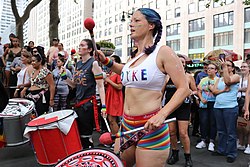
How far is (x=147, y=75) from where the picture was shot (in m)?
2.29

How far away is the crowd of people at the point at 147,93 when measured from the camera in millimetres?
2311

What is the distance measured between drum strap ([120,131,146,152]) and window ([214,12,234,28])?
129ft

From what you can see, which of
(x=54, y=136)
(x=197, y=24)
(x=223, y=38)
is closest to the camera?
(x=54, y=136)

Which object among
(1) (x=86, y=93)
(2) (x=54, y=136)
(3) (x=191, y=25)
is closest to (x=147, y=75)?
(2) (x=54, y=136)

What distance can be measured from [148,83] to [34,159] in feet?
11.2

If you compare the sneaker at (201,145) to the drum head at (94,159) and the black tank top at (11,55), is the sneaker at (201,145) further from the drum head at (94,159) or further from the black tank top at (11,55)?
the black tank top at (11,55)

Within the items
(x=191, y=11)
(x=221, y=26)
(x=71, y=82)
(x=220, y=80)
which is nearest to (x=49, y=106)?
(x=71, y=82)

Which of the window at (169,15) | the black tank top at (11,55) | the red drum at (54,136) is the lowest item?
the red drum at (54,136)

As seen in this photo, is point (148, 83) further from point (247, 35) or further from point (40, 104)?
point (247, 35)

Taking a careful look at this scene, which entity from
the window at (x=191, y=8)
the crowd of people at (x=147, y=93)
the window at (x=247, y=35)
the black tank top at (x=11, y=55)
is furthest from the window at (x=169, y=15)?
the black tank top at (x=11, y=55)

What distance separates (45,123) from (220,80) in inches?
129

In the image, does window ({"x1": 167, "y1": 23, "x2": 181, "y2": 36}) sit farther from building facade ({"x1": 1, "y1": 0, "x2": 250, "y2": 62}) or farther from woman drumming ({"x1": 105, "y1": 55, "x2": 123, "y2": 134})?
woman drumming ({"x1": 105, "y1": 55, "x2": 123, "y2": 134})

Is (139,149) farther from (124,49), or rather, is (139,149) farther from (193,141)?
(124,49)

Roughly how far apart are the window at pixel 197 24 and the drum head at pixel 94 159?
142 feet
